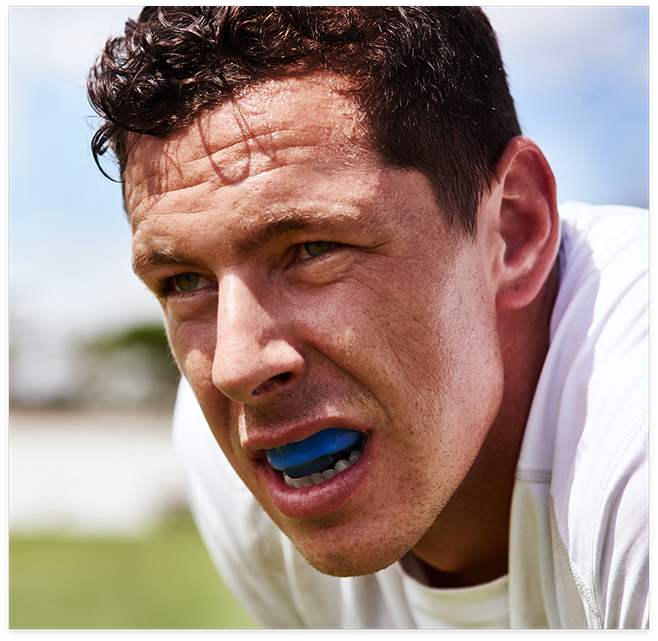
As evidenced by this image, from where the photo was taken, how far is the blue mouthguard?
2230 millimetres

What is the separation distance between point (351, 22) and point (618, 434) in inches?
59.0

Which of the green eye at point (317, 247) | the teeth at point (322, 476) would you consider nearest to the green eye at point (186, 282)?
the green eye at point (317, 247)

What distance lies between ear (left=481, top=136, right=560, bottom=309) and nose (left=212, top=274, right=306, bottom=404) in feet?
2.56

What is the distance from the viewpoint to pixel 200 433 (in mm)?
3408

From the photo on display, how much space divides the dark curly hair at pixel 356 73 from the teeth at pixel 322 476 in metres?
0.80

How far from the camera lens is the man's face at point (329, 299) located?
6.98ft

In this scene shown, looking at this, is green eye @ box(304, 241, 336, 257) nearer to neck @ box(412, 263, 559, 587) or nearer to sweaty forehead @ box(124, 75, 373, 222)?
sweaty forehead @ box(124, 75, 373, 222)

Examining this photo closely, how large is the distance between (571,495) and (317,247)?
3.56 feet

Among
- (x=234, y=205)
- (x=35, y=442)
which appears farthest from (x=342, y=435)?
(x=35, y=442)

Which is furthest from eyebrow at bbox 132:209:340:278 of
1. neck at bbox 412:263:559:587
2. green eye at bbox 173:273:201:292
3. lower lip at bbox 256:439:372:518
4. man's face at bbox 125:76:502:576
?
neck at bbox 412:263:559:587

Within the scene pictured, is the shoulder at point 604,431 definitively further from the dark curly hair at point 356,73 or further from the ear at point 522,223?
the dark curly hair at point 356,73

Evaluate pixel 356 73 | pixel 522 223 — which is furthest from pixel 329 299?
pixel 522 223

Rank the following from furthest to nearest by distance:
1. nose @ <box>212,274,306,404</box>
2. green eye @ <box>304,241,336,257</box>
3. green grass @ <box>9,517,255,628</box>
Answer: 1. green grass @ <box>9,517,255,628</box>
2. green eye @ <box>304,241,336,257</box>
3. nose @ <box>212,274,306,404</box>

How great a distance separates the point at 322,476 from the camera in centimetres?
232
